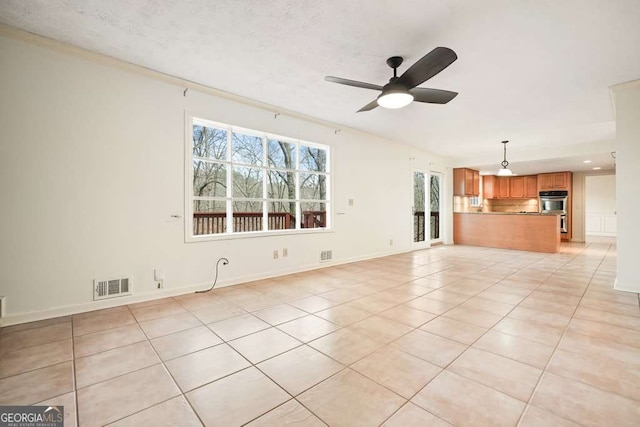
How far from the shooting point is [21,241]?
8.05 ft

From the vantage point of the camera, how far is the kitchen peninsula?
6.57 meters

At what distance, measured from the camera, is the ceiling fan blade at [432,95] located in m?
2.67

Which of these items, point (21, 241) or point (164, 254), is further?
point (164, 254)

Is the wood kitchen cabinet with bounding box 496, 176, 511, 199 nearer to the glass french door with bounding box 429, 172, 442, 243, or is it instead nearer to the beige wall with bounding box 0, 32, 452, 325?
the glass french door with bounding box 429, 172, 442, 243

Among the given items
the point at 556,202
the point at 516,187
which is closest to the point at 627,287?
the point at 556,202

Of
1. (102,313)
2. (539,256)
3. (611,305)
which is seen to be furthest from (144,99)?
(539,256)

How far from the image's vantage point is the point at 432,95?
2.76 m

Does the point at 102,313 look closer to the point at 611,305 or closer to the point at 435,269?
the point at 435,269

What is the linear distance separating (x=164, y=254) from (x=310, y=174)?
2.51m

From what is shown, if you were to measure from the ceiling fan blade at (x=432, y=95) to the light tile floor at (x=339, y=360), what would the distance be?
2.13 meters

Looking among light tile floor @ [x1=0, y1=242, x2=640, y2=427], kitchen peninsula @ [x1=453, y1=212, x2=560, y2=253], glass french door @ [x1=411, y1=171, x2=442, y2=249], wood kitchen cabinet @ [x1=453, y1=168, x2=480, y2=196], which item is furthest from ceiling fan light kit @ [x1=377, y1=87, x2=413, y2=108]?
wood kitchen cabinet @ [x1=453, y1=168, x2=480, y2=196]
